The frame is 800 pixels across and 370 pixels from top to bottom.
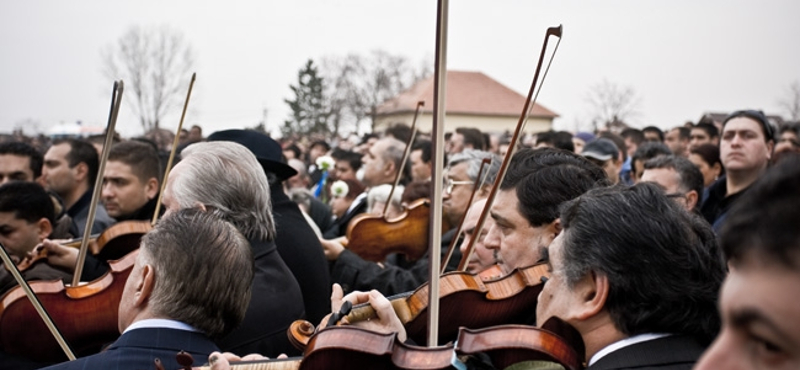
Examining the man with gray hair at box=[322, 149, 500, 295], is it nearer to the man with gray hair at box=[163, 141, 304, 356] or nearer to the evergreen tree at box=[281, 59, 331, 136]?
the man with gray hair at box=[163, 141, 304, 356]

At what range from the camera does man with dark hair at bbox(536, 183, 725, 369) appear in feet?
6.67

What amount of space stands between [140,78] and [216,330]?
195 ft

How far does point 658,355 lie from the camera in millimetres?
1992

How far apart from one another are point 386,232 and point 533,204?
115 inches

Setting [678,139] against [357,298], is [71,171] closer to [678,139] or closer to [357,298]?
[357,298]

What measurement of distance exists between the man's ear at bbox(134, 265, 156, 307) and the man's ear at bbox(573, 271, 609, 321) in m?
1.28

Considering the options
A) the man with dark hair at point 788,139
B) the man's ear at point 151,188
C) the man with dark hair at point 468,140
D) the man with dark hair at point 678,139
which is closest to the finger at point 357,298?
the man's ear at point 151,188

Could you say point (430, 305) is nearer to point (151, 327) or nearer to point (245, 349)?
point (151, 327)

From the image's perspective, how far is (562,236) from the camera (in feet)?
7.46

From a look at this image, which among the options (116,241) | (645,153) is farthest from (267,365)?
(645,153)

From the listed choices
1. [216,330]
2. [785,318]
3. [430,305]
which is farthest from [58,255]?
[785,318]

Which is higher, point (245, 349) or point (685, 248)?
point (685, 248)

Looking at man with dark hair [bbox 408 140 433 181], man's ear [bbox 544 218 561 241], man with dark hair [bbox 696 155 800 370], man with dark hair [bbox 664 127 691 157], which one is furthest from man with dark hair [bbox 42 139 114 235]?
man with dark hair [bbox 664 127 691 157]

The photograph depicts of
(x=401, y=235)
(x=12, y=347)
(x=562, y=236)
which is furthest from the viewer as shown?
(x=401, y=235)
